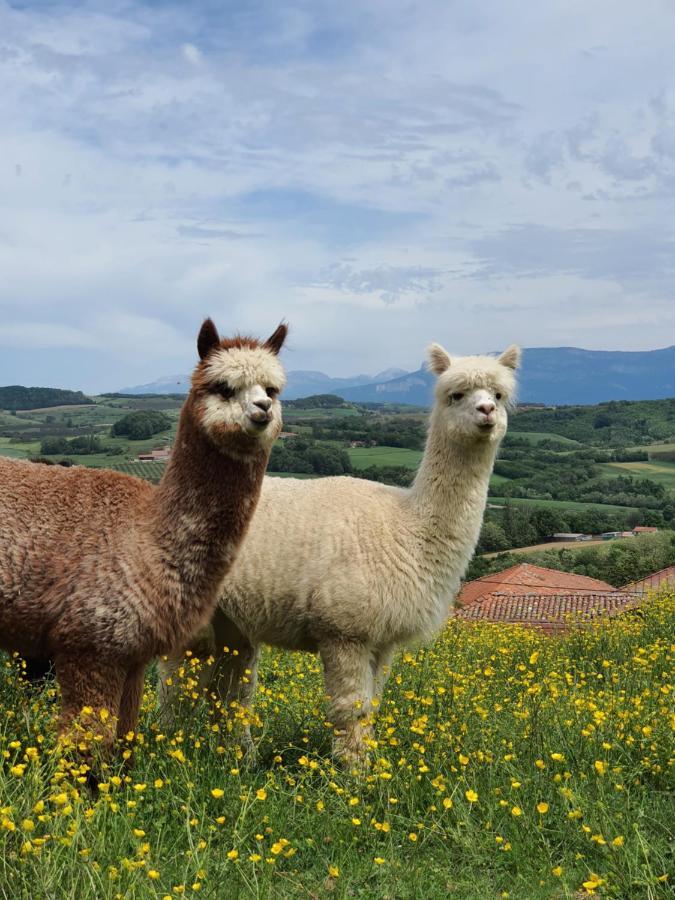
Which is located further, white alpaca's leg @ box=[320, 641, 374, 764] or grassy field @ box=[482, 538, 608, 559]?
grassy field @ box=[482, 538, 608, 559]

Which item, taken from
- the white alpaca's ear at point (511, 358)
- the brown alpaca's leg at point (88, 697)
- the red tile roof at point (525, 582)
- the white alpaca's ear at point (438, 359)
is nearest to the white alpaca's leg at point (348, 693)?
the brown alpaca's leg at point (88, 697)

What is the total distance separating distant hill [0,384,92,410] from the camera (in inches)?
4990

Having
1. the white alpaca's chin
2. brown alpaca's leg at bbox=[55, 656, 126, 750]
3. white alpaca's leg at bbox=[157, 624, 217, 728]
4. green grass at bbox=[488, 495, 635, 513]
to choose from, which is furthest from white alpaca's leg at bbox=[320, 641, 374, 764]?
green grass at bbox=[488, 495, 635, 513]

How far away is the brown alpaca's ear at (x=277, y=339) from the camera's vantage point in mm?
5371

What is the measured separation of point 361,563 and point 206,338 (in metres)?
2.08

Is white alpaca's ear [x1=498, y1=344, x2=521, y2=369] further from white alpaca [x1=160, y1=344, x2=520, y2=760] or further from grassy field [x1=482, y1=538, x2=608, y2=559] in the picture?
grassy field [x1=482, y1=538, x2=608, y2=559]

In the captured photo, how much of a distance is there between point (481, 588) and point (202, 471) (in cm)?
4266

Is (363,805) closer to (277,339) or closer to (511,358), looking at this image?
(277,339)

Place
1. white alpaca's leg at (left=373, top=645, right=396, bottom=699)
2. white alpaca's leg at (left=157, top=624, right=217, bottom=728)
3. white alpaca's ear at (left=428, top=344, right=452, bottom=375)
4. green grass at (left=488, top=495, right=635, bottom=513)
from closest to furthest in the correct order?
white alpaca's leg at (left=157, top=624, right=217, bottom=728)
white alpaca's leg at (left=373, top=645, right=396, bottom=699)
white alpaca's ear at (left=428, top=344, right=452, bottom=375)
green grass at (left=488, top=495, right=635, bottom=513)

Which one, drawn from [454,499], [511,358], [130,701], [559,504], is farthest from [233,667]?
[559,504]

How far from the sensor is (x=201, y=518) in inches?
206

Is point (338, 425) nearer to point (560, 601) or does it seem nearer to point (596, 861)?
point (560, 601)

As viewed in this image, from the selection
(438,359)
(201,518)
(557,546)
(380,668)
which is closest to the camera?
(201,518)

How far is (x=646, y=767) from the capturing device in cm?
553
